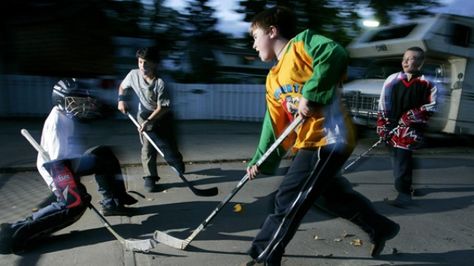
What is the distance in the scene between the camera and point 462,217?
174 inches

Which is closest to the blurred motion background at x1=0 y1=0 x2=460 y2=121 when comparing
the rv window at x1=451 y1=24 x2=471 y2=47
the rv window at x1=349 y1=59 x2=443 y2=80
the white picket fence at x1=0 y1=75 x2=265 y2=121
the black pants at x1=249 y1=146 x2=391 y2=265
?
the white picket fence at x1=0 y1=75 x2=265 y2=121

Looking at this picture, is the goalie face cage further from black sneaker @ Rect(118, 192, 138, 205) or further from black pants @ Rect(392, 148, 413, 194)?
black pants @ Rect(392, 148, 413, 194)

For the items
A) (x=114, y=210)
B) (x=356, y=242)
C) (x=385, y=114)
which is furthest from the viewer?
(x=385, y=114)

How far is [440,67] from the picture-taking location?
28.6 feet

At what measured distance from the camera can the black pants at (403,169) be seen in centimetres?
452

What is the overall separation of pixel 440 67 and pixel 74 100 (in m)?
7.51

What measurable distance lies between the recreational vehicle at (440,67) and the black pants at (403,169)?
3.99m

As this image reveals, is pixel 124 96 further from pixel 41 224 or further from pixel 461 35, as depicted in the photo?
pixel 461 35

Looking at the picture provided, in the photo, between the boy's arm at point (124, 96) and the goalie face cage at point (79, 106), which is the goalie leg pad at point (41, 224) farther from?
the boy's arm at point (124, 96)

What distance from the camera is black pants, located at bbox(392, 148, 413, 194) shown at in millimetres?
4523

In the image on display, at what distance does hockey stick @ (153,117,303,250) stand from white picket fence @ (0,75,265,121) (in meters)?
7.69

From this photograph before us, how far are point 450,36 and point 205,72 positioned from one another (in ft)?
A: 22.5

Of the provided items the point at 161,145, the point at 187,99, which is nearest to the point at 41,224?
the point at 161,145

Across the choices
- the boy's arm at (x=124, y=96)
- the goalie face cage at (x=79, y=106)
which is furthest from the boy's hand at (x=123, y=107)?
the goalie face cage at (x=79, y=106)
